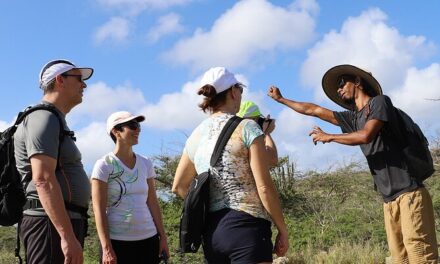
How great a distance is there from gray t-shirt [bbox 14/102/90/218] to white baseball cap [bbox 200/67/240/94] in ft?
3.22

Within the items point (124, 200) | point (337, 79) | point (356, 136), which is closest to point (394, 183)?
point (356, 136)

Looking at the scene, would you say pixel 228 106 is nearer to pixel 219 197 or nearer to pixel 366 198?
pixel 219 197

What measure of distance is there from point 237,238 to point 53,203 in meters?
1.14

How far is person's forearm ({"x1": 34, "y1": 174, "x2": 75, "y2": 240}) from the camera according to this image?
11.8ft

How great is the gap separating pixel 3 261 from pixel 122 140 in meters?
5.94

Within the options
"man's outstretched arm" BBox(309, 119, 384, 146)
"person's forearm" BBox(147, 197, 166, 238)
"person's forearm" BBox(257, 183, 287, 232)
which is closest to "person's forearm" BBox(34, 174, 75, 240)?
"person's forearm" BBox(257, 183, 287, 232)

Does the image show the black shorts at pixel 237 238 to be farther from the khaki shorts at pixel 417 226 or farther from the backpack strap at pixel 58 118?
the khaki shorts at pixel 417 226

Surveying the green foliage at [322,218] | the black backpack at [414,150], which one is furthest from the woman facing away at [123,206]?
the green foliage at [322,218]

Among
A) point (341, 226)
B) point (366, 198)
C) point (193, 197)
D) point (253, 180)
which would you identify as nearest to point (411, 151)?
point (253, 180)

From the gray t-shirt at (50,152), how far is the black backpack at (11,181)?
4 cm

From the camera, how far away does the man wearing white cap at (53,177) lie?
3619mm

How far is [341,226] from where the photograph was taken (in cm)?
1210

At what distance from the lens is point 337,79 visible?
5.61 metres

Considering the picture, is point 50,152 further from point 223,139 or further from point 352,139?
point 352,139
